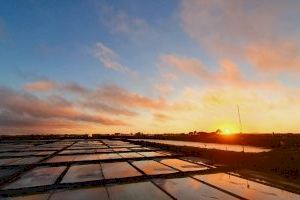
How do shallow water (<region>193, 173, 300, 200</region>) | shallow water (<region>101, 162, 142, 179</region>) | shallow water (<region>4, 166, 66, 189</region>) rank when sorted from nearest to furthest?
shallow water (<region>193, 173, 300, 200</region>)
shallow water (<region>4, 166, 66, 189</region>)
shallow water (<region>101, 162, 142, 179</region>)

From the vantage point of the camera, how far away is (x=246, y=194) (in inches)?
271

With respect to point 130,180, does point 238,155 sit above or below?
above

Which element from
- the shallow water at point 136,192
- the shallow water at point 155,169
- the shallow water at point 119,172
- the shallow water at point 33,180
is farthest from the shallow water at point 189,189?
the shallow water at point 33,180

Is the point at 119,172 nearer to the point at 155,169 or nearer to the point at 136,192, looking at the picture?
the point at 155,169

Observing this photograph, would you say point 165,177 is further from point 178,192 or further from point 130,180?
point 178,192

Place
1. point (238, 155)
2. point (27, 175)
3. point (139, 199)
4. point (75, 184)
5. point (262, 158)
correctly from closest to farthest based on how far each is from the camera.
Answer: point (139, 199)
point (75, 184)
point (27, 175)
point (262, 158)
point (238, 155)

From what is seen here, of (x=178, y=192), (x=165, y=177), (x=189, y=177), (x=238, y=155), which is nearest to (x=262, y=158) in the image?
(x=238, y=155)

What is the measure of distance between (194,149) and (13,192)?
12692 millimetres

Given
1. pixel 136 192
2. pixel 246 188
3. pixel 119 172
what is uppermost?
pixel 119 172

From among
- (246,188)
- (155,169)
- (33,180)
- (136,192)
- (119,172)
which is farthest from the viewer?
(155,169)

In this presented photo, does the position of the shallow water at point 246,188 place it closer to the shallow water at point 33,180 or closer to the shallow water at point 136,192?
the shallow water at point 136,192

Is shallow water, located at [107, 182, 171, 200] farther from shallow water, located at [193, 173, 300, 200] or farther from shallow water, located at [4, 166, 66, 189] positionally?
shallow water, located at [4, 166, 66, 189]

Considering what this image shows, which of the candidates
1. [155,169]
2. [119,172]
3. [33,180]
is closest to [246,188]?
[155,169]

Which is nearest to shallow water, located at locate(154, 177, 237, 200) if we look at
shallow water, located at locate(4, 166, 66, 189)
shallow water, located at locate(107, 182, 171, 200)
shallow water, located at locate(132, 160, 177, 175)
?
shallow water, located at locate(107, 182, 171, 200)
